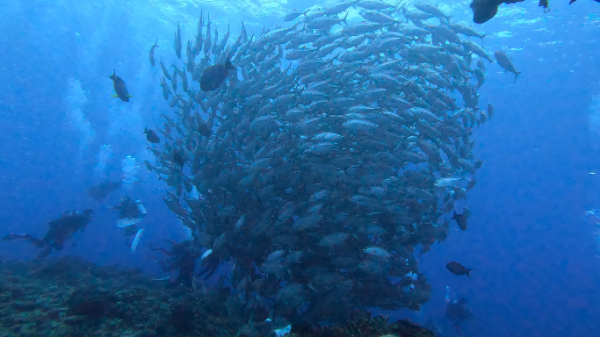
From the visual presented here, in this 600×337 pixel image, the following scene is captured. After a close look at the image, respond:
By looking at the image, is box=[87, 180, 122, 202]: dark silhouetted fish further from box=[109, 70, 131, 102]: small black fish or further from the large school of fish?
box=[109, 70, 131, 102]: small black fish

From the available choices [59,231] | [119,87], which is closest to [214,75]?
[119,87]

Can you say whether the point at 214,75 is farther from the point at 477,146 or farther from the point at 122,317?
the point at 477,146

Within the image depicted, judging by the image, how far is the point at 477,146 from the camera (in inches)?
1066

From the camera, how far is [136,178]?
24328 millimetres

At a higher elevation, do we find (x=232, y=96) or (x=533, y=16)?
(x=232, y=96)

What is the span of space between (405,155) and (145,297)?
22.3 feet

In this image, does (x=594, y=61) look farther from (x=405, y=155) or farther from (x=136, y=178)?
(x=136, y=178)

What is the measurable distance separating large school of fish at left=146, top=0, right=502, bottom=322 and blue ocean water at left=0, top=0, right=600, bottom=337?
40.4ft

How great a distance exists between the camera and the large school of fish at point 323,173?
19.7 ft

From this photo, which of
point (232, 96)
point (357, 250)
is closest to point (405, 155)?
point (357, 250)

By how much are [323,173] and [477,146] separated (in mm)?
26731

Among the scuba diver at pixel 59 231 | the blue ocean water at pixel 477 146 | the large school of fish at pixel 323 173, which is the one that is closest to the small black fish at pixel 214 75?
the large school of fish at pixel 323 173

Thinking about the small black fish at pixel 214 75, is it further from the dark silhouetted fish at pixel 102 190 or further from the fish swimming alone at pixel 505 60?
the dark silhouetted fish at pixel 102 190

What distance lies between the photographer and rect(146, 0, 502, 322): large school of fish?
601 centimetres
